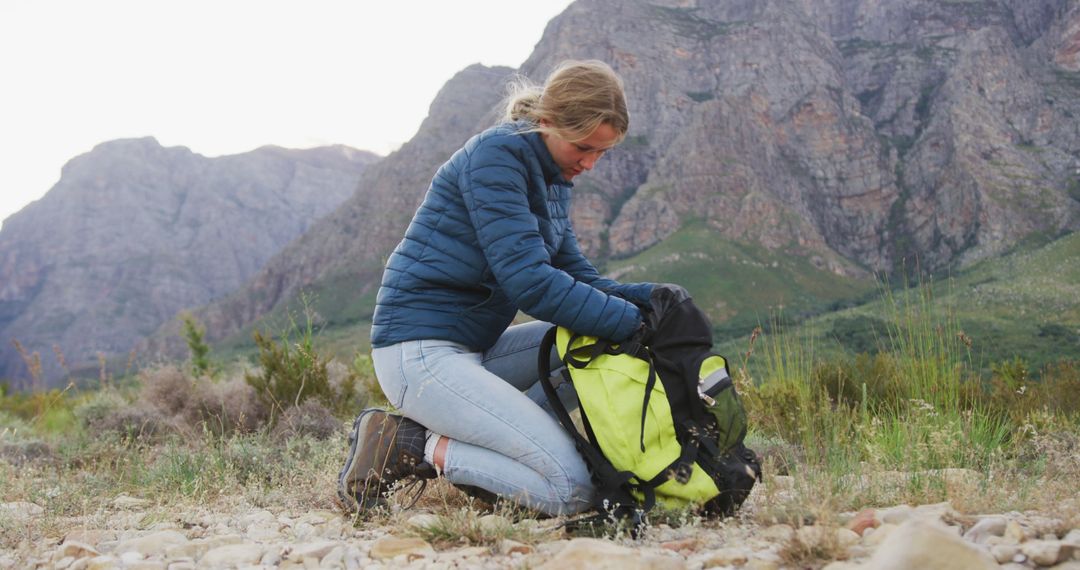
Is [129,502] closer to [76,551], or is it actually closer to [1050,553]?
[76,551]

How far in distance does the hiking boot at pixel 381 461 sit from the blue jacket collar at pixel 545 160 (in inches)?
44.3

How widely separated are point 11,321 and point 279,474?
188379 millimetres

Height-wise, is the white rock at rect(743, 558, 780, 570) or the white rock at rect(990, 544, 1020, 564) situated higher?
the white rock at rect(990, 544, 1020, 564)

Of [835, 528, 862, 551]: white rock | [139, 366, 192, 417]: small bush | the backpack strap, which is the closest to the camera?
[835, 528, 862, 551]: white rock

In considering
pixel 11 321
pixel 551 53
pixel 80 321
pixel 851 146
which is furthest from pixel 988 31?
pixel 11 321

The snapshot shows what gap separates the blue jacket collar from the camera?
9.08 ft

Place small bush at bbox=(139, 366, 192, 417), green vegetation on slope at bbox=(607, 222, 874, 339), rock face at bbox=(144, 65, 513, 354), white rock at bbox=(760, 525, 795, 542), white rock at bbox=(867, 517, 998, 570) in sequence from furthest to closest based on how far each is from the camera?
1. rock face at bbox=(144, 65, 513, 354)
2. green vegetation on slope at bbox=(607, 222, 874, 339)
3. small bush at bbox=(139, 366, 192, 417)
4. white rock at bbox=(760, 525, 795, 542)
5. white rock at bbox=(867, 517, 998, 570)

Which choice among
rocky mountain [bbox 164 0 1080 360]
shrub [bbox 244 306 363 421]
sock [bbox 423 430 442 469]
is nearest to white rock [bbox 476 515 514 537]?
sock [bbox 423 430 442 469]

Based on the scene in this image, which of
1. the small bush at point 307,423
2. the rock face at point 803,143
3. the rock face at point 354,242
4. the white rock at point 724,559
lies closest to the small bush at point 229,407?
the small bush at point 307,423

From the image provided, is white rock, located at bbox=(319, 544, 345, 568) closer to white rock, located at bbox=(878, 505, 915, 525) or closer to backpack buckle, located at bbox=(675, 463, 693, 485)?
backpack buckle, located at bbox=(675, 463, 693, 485)

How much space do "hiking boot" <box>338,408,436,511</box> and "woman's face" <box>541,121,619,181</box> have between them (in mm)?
1206

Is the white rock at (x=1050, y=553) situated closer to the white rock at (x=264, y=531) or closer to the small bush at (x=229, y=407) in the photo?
the white rock at (x=264, y=531)

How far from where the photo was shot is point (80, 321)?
484 feet

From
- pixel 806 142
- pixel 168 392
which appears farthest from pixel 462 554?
pixel 806 142
